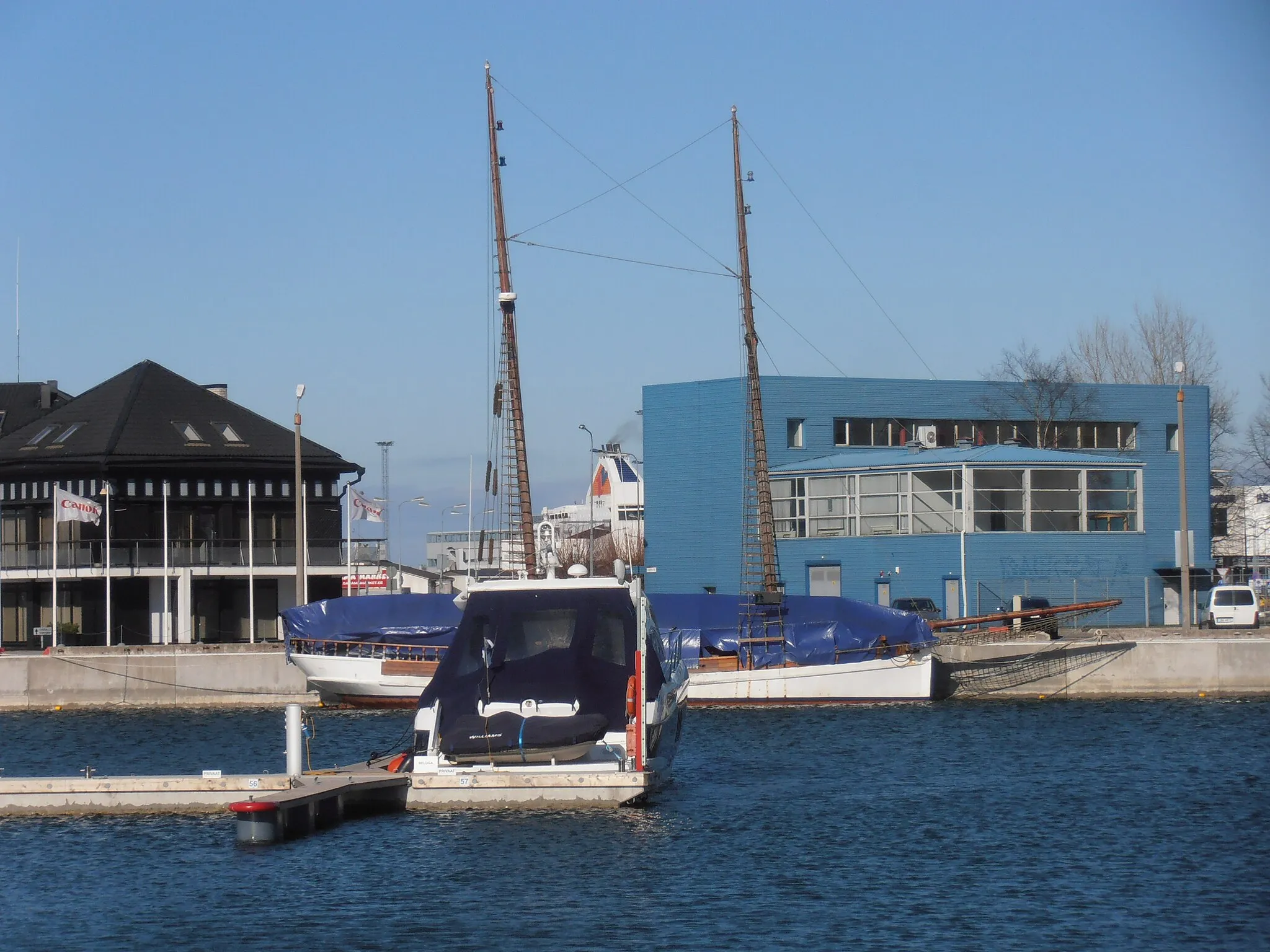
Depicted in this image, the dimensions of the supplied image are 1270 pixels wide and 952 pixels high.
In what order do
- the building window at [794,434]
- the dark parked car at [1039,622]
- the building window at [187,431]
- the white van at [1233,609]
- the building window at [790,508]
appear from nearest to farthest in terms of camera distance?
the dark parked car at [1039,622] → the white van at [1233,609] → the building window at [187,431] → the building window at [790,508] → the building window at [794,434]

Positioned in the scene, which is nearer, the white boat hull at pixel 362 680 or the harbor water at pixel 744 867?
the harbor water at pixel 744 867

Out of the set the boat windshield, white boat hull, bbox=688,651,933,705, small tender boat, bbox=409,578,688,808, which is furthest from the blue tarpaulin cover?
the boat windshield

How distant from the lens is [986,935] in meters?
18.3

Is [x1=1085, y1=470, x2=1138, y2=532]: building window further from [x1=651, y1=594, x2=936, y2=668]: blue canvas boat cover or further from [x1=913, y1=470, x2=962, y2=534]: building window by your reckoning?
[x1=651, y1=594, x2=936, y2=668]: blue canvas boat cover

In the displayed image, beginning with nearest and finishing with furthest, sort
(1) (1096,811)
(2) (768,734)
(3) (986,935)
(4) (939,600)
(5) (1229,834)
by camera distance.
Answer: (3) (986,935) < (5) (1229,834) < (1) (1096,811) < (2) (768,734) < (4) (939,600)

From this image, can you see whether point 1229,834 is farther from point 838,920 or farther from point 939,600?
point 939,600

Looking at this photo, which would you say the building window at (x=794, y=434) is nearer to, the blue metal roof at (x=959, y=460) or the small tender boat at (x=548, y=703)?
the blue metal roof at (x=959, y=460)

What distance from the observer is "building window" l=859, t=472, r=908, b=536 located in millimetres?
66250

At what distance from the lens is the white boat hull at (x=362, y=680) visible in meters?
50.1

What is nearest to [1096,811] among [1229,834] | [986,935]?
[1229,834]

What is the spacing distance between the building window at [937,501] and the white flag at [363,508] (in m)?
21.2

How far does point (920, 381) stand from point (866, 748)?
4253cm

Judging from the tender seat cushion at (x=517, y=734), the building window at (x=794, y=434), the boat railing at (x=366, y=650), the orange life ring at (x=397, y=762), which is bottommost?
the orange life ring at (x=397, y=762)

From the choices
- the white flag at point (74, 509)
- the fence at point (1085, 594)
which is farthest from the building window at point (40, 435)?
the fence at point (1085, 594)
